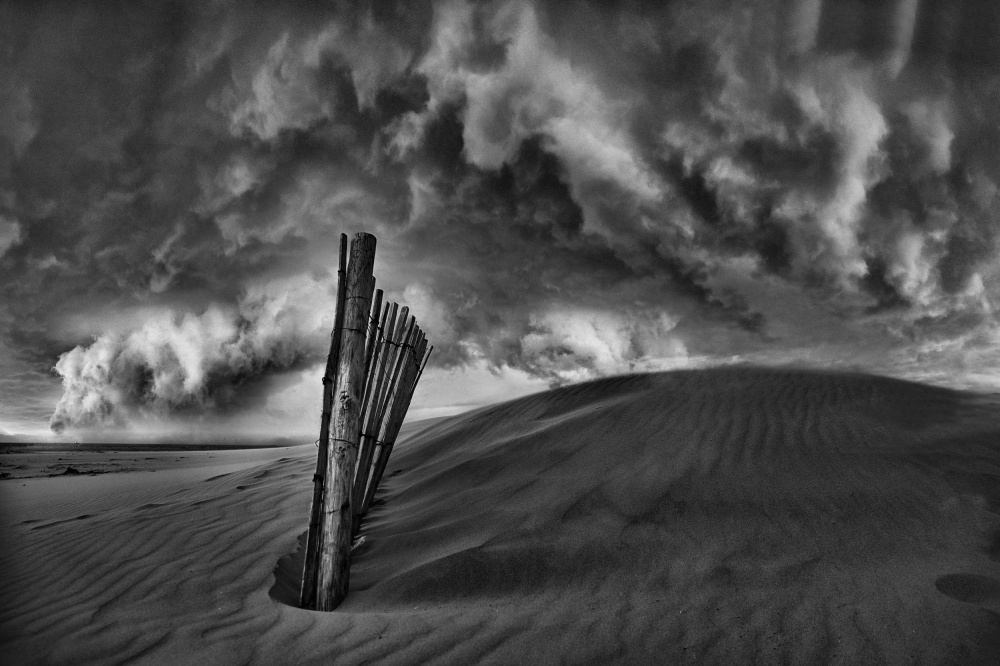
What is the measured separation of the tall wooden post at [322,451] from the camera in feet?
8.59

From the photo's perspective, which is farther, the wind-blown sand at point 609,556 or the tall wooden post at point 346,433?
the tall wooden post at point 346,433

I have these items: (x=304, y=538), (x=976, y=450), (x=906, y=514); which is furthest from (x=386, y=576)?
(x=976, y=450)

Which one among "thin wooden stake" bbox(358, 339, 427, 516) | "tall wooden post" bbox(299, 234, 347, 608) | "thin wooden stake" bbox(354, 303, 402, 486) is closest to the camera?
"tall wooden post" bbox(299, 234, 347, 608)

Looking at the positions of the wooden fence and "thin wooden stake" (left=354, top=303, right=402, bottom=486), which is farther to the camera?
"thin wooden stake" (left=354, top=303, right=402, bottom=486)

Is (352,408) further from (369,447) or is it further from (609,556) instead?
(609,556)

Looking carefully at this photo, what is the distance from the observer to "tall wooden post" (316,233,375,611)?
8.73ft

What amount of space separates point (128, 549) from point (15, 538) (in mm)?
1891

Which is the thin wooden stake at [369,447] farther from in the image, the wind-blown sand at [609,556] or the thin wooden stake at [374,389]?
the wind-blown sand at [609,556]

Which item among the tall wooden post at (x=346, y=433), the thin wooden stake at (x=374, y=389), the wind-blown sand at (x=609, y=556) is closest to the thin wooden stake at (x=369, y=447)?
the thin wooden stake at (x=374, y=389)

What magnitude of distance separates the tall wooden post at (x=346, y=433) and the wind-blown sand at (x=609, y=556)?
181 mm

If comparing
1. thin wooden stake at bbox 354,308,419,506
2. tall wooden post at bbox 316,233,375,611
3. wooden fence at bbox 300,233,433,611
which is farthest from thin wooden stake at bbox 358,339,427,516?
tall wooden post at bbox 316,233,375,611

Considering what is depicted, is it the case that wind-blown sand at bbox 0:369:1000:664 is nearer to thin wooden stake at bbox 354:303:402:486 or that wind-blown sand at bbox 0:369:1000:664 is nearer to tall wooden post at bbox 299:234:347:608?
tall wooden post at bbox 299:234:347:608

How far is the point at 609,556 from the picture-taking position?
2.81 metres

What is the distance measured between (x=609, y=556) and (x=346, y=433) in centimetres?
162
